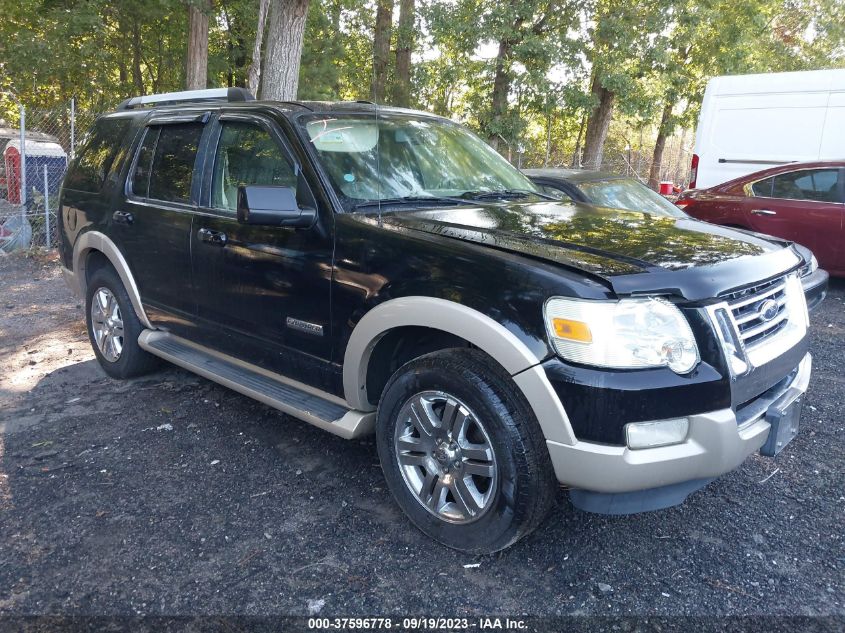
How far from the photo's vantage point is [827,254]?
8156 mm

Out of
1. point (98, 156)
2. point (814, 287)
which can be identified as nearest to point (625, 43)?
point (814, 287)

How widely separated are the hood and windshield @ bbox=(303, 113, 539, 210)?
0.25 metres

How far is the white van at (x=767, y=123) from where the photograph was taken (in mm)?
9625

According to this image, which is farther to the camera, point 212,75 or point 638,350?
point 212,75

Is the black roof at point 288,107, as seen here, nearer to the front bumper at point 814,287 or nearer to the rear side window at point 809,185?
the front bumper at point 814,287

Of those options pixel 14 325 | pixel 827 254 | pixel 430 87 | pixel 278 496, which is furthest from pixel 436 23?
pixel 278 496

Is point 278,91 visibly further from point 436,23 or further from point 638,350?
point 638,350

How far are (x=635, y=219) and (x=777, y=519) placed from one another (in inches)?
63.7

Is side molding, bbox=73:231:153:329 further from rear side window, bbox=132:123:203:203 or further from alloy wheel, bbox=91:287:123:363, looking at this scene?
rear side window, bbox=132:123:203:203

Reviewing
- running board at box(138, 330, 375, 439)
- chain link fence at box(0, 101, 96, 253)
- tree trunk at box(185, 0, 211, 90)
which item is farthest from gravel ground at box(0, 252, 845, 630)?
tree trunk at box(185, 0, 211, 90)

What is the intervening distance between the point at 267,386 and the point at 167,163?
1.67 m

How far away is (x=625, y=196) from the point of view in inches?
277

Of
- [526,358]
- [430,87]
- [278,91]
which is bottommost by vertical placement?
[526,358]

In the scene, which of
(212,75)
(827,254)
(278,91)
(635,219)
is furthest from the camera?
Result: (212,75)
